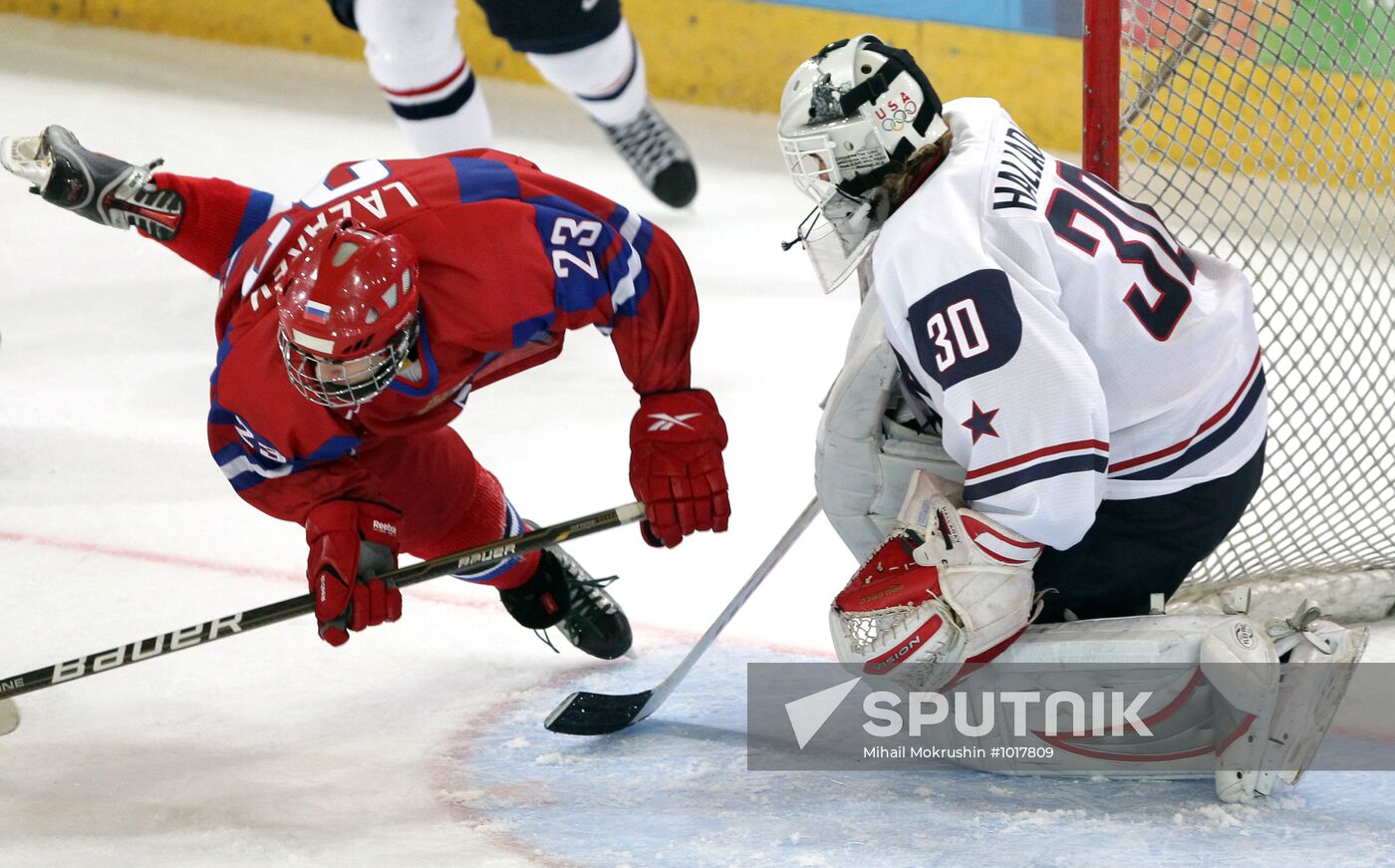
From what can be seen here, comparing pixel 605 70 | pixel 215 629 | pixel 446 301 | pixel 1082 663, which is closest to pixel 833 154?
pixel 446 301

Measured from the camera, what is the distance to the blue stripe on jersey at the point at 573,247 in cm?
210

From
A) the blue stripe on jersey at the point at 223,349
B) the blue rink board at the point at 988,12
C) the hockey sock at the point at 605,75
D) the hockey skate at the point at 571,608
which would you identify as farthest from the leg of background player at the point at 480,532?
the blue rink board at the point at 988,12

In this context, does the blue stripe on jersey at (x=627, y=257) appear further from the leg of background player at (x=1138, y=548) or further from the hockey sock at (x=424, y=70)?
the hockey sock at (x=424, y=70)

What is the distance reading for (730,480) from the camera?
3.18m

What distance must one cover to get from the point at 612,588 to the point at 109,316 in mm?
1977

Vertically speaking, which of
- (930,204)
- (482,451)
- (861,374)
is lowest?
(482,451)

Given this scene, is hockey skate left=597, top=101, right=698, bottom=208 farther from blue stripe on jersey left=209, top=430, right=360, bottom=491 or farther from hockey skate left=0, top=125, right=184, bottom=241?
blue stripe on jersey left=209, top=430, right=360, bottom=491

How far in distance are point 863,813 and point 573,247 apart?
800 mm

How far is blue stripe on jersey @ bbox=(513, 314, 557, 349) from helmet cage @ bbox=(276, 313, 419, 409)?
17cm

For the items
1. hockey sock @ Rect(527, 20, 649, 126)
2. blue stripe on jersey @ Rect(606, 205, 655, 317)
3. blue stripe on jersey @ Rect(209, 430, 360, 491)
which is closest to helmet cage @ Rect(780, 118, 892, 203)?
blue stripe on jersey @ Rect(606, 205, 655, 317)

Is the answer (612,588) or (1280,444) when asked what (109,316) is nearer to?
(612,588)

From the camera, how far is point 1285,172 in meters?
2.49

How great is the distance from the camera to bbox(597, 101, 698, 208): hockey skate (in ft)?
15.6

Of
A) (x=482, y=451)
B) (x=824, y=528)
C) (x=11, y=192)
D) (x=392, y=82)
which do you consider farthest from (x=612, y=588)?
(x=11, y=192)
